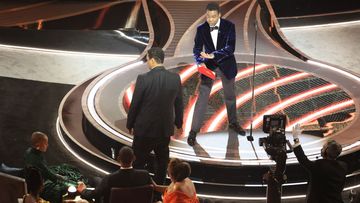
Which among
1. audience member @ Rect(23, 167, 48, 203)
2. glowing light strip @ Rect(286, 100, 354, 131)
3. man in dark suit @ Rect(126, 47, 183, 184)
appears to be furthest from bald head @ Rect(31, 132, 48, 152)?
glowing light strip @ Rect(286, 100, 354, 131)

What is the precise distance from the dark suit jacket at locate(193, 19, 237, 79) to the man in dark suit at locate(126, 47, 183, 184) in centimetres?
99

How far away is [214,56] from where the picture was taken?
22.0 feet

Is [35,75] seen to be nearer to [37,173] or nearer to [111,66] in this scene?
[111,66]

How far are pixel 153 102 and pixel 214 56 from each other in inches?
46.3

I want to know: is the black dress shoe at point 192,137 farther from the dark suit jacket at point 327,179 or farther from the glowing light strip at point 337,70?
the glowing light strip at point 337,70

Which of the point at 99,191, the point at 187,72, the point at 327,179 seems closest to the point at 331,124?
the point at 187,72

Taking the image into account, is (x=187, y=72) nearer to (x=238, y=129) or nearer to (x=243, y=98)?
(x=243, y=98)

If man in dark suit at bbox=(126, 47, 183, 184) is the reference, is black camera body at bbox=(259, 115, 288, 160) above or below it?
below

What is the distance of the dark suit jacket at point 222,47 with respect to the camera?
6.73 m

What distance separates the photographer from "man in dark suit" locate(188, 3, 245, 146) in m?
6.72

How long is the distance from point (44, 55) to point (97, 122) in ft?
8.76

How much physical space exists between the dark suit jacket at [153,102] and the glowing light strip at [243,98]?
151 cm

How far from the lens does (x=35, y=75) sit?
8836 millimetres

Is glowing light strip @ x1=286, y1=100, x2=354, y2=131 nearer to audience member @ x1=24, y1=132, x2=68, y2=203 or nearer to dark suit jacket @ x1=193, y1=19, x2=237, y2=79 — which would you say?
dark suit jacket @ x1=193, y1=19, x2=237, y2=79
